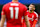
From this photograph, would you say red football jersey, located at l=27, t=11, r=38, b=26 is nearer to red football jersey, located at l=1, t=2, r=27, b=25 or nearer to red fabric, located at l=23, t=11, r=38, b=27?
red fabric, located at l=23, t=11, r=38, b=27

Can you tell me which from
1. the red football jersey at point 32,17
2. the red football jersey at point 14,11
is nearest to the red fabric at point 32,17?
the red football jersey at point 32,17

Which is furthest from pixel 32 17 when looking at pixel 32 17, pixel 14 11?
pixel 14 11

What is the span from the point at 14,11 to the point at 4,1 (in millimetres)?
8577

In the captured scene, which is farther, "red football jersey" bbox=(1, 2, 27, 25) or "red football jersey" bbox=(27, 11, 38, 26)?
"red football jersey" bbox=(27, 11, 38, 26)

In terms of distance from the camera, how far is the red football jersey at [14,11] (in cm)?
269

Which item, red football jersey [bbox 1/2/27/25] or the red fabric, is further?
the red fabric

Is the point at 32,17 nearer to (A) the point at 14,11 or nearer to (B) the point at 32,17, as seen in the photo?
(B) the point at 32,17

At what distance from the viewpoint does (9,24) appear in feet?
9.14

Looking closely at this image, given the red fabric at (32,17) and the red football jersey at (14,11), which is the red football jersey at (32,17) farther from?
the red football jersey at (14,11)

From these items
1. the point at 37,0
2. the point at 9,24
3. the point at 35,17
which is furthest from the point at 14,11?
the point at 37,0

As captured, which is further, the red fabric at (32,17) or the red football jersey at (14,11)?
the red fabric at (32,17)

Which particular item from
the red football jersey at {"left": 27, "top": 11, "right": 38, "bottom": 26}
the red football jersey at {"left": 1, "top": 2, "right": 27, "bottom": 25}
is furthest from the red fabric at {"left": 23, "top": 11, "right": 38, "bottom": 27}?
the red football jersey at {"left": 1, "top": 2, "right": 27, "bottom": 25}

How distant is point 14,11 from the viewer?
272 centimetres

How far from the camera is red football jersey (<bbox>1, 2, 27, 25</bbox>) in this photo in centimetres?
269
